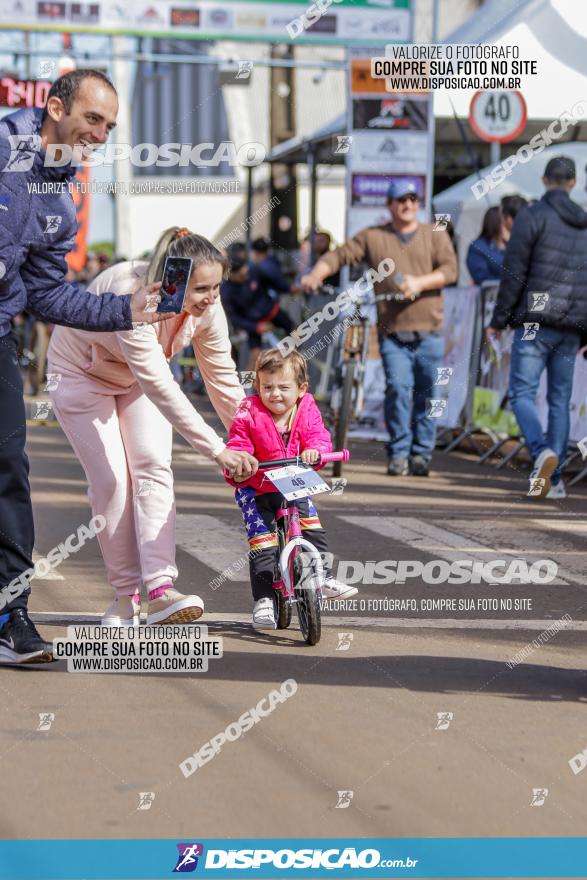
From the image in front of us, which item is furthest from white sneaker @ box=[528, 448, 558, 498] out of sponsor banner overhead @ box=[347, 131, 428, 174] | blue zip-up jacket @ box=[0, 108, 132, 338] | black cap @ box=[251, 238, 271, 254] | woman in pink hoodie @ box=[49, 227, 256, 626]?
black cap @ box=[251, 238, 271, 254]

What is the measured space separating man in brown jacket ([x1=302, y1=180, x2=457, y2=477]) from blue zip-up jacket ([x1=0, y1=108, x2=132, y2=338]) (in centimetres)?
731

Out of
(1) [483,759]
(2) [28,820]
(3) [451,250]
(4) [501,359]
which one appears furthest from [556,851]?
(4) [501,359]

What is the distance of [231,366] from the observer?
7.21 m

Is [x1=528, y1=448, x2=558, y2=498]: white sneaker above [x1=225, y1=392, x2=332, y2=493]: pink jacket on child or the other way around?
the other way around

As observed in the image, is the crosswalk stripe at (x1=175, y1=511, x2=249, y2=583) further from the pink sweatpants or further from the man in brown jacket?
the man in brown jacket

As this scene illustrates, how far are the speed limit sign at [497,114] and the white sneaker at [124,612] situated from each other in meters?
11.9

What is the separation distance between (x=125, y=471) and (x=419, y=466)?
7054 mm

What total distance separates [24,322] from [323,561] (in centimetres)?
2095

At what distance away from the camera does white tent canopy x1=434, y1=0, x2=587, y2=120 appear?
63.1 feet

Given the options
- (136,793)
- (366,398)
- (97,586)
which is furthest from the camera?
(366,398)

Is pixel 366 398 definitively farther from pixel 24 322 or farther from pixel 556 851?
pixel 556 851

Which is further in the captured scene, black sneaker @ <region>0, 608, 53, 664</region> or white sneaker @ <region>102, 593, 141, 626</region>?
white sneaker @ <region>102, 593, 141, 626</region>

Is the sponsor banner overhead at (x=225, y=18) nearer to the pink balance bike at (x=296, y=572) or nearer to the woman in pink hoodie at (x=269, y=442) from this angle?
the woman in pink hoodie at (x=269, y=442)

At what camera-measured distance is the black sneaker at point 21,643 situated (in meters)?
6.22
